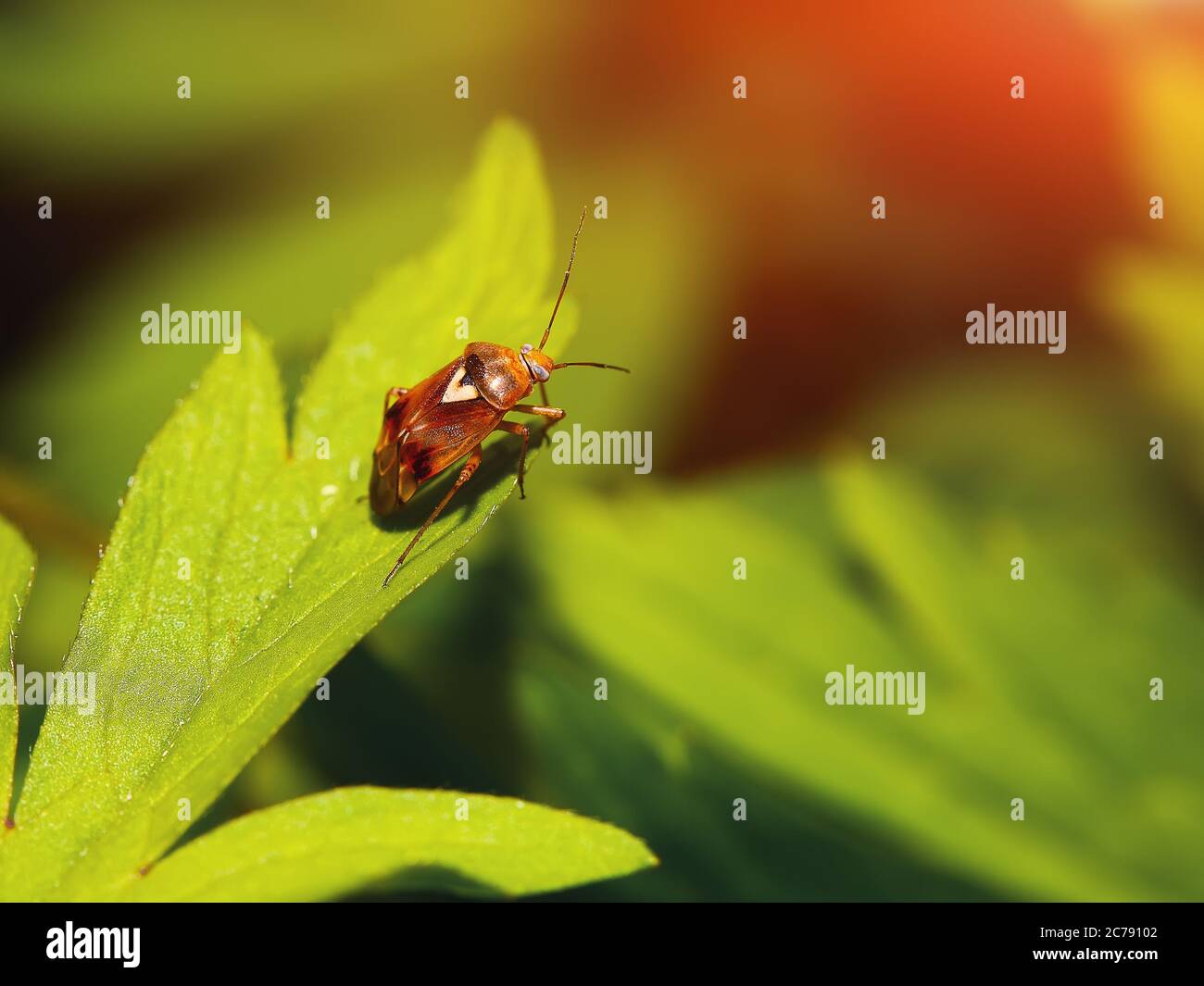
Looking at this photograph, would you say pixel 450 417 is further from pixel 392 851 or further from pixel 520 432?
pixel 392 851

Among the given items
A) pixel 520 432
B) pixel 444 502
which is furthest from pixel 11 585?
pixel 520 432

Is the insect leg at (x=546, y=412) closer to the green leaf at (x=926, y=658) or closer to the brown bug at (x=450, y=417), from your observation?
the brown bug at (x=450, y=417)

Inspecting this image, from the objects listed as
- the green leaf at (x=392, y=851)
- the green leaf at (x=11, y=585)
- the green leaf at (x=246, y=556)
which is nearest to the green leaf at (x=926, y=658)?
the green leaf at (x=246, y=556)

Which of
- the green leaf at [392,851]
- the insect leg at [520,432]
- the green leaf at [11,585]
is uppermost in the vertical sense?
the insect leg at [520,432]

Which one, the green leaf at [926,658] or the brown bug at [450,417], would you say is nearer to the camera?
the brown bug at [450,417]

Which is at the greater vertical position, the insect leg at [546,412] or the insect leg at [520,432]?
the insect leg at [546,412]

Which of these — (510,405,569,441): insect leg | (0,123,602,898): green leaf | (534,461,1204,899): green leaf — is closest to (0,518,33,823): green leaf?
(0,123,602,898): green leaf
